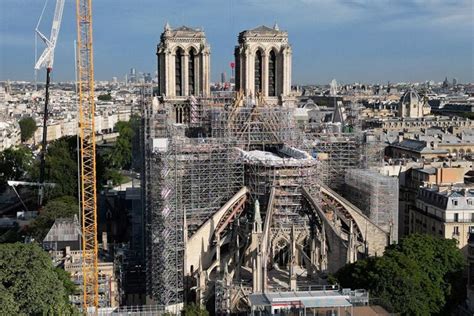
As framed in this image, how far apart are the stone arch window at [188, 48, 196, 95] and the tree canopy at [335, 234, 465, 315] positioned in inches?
1173

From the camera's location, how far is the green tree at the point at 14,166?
103m

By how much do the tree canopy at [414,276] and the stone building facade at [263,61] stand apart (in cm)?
2562

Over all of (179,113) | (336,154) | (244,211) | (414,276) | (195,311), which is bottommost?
(195,311)

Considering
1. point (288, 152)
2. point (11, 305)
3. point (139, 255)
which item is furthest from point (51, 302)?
point (288, 152)

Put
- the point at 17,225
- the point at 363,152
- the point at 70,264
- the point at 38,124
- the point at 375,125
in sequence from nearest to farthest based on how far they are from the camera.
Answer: the point at 70,264, the point at 363,152, the point at 17,225, the point at 375,125, the point at 38,124

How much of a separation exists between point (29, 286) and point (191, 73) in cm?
3507

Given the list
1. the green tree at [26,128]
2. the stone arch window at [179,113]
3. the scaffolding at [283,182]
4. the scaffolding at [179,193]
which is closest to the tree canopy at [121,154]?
the green tree at [26,128]

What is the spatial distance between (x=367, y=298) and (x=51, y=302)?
1848cm

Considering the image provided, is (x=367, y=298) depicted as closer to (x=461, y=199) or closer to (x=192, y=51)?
(x=461, y=199)

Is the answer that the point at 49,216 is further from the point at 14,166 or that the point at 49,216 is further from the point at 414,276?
the point at 14,166

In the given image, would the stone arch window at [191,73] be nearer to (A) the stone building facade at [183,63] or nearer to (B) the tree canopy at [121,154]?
(A) the stone building facade at [183,63]

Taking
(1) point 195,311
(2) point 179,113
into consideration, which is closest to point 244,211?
(1) point 195,311

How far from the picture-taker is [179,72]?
7475 centimetres

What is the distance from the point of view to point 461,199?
203 feet
